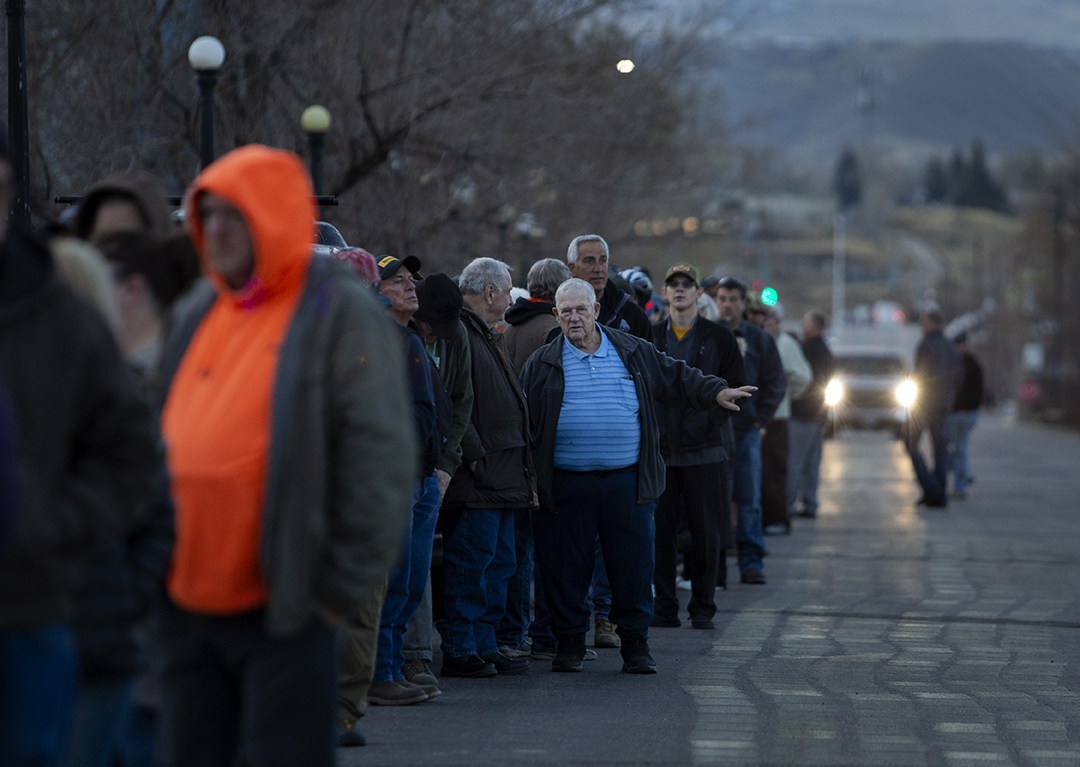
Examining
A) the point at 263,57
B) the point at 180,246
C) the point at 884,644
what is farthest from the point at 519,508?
the point at 263,57

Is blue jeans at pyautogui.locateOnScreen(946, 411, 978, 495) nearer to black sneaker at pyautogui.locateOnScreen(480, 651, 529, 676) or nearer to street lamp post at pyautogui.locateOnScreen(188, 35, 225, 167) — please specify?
street lamp post at pyautogui.locateOnScreen(188, 35, 225, 167)

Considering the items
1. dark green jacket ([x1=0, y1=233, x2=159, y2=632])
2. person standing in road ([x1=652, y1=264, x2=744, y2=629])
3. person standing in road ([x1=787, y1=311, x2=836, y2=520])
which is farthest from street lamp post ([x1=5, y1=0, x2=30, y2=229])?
dark green jacket ([x1=0, y1=233, x2=159, y2=632])

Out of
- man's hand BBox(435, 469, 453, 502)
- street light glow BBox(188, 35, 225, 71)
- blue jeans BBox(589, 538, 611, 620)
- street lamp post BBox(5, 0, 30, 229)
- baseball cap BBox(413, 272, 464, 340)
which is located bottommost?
blue jeans BBox(589, 538, 611, 620)

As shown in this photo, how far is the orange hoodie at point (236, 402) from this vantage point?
3.89m

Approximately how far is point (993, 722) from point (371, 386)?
14.0ft

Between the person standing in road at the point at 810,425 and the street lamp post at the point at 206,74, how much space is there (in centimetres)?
624

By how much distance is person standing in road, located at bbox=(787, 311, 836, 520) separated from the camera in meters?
17.3

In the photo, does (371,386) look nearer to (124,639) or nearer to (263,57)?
(124,639)

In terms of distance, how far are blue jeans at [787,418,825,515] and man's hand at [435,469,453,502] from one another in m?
9.17

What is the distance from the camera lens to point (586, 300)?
27.5ft

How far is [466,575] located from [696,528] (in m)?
2.05

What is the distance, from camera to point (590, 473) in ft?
27.6

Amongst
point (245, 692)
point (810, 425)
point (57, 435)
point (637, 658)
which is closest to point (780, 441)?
point (810, 425)

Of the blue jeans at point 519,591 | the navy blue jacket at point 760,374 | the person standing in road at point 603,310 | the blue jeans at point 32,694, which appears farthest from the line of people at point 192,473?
the navy blue jacket at point 760,374
